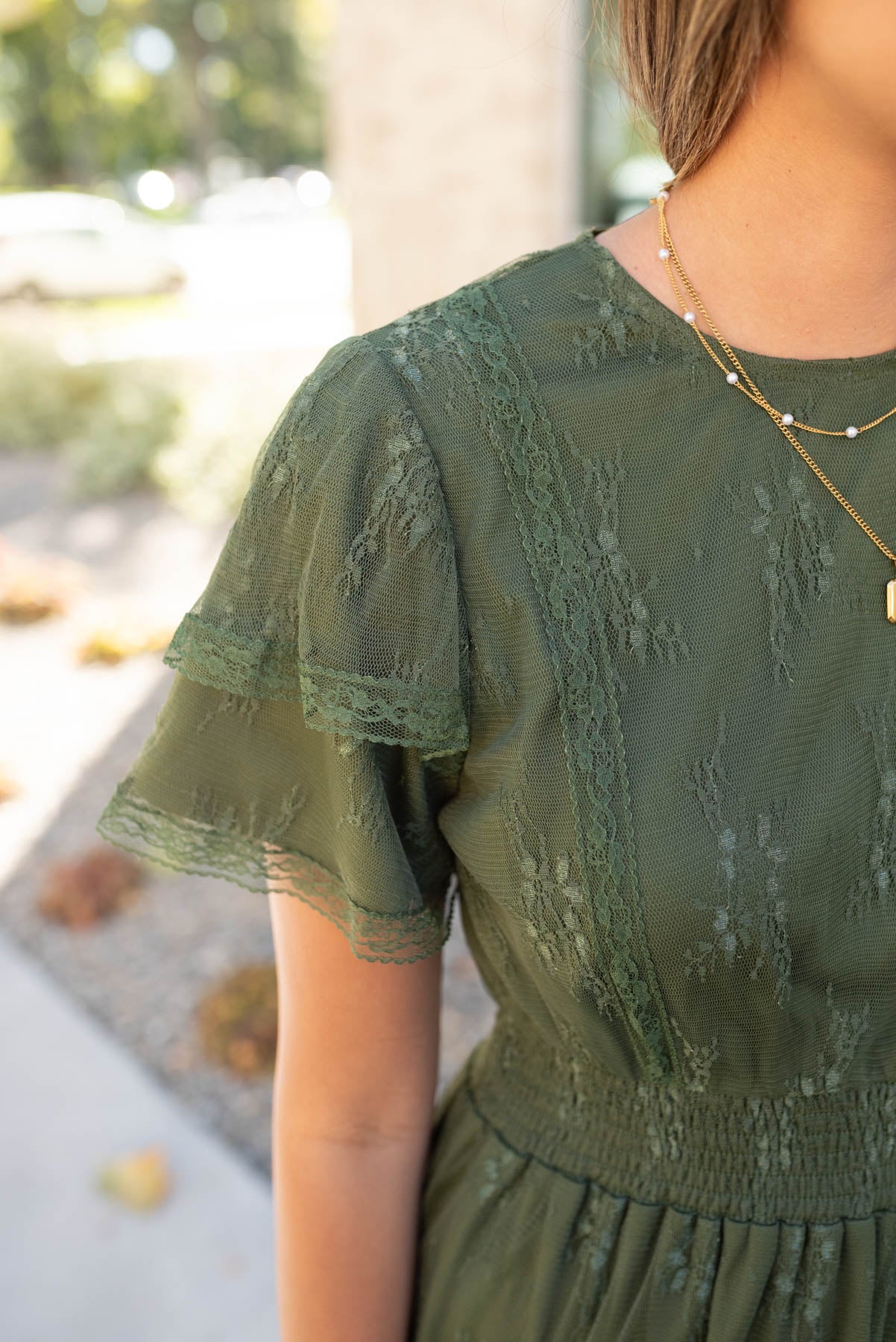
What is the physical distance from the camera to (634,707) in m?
1.03

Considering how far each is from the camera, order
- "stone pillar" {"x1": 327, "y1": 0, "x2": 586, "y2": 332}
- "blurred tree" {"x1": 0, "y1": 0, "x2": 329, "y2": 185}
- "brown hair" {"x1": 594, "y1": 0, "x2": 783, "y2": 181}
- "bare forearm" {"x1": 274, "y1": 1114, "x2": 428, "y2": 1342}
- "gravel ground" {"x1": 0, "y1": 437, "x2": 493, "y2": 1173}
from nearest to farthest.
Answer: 1. "brown hair" {"x1": 594, "y1": 0, "x2": 783, "y2": 181}
2. "bare forearm" {"x1": 274, "y1": 1114, "x2": 428, "y2": 1342}
3. "gravel ground" {"x1": 0, "y1": 437, "x2": 493, "y2": 1173}
4. "stone pillar" {"x1": 327, "y1": 0, "x2": 586, "y2": 332}
5. "blurred tree" {"x1": 0, "y1": 0, "x2": 329, "y2": 185}

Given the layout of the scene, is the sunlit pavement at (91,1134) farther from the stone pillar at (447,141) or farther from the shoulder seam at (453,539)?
the stone pillar at (447,141)

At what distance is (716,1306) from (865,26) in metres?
1.11

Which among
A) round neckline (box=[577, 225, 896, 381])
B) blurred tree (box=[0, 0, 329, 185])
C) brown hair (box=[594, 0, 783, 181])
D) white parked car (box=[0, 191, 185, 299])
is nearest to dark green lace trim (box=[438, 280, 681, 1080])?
round neckline (box=[577, 225, 896, 381])

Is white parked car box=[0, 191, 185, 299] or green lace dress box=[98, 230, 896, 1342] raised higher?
green lace dress box=[98, 230, 896, 1342]

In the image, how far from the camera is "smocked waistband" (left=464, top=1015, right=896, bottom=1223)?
3.85ft

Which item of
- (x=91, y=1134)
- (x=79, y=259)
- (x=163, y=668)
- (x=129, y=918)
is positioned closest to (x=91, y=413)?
(x=163, y=668)

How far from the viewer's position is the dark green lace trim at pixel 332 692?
1.01 m

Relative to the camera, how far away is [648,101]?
1146 millimetres

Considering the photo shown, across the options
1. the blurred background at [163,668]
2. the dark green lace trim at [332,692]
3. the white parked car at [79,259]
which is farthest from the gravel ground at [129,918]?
the white parked car at [79,259]

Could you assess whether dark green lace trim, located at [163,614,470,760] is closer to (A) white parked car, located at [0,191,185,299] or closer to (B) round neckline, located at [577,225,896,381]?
(B) round neckline, located at [577,225,896,381]

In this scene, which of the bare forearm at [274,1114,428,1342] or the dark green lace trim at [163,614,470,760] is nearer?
the dark green lace trim at [163,614,470,760]

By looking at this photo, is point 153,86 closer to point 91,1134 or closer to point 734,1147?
point 91,1134

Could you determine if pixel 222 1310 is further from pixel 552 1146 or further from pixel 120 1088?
pixel 552 1146
